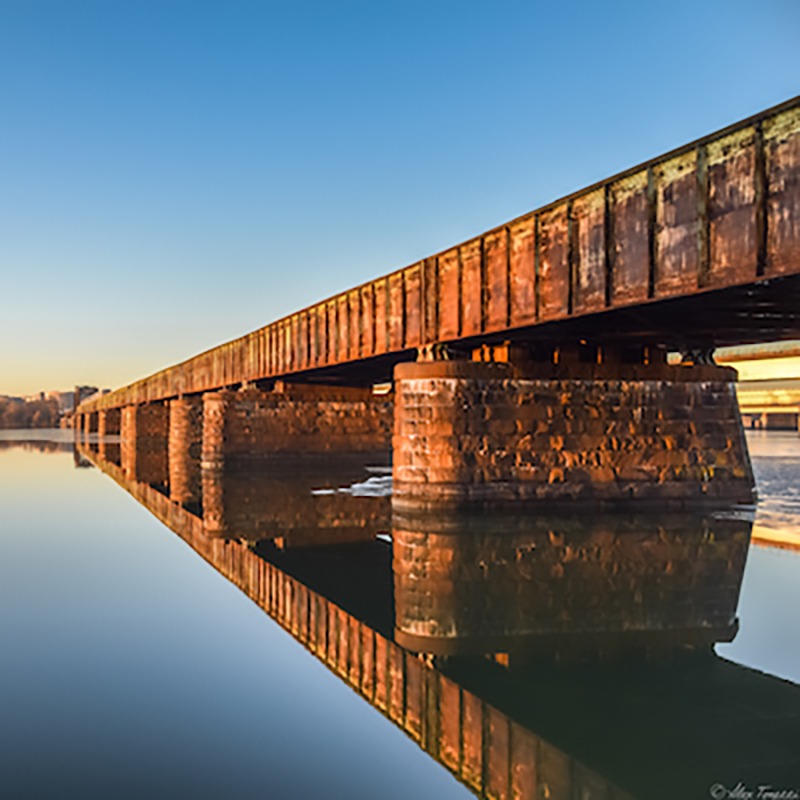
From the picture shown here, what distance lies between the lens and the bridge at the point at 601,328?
12711mm

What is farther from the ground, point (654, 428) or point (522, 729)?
point (654, 428)

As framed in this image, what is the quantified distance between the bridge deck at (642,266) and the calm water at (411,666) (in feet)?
14.3

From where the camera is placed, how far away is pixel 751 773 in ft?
19.0

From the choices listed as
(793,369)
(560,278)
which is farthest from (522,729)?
(793,369)

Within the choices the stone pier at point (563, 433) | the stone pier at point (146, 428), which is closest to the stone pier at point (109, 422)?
the stone pier at point (146, 428)

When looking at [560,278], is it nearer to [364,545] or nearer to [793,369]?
[364,545]

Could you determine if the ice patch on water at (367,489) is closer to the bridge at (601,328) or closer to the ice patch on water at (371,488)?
the ice patch on water at (371,488)

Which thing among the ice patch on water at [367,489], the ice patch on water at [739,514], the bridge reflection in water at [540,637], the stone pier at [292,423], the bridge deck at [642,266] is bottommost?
the ice patch on water at [367,489]

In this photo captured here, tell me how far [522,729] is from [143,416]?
69.7 m

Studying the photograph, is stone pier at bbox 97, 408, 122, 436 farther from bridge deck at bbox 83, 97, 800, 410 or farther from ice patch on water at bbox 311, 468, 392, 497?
bridge deck at bbox 83, 97, 800, 410

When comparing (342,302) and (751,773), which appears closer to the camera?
(751,773)


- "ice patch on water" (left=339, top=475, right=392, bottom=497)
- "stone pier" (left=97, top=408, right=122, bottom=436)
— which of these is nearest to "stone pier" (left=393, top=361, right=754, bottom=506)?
"ice patch on water" (left=339, top=475, right=392, bottom=497)

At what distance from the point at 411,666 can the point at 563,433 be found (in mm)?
12513

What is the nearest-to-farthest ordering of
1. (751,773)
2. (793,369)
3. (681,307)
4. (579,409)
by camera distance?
(751,773) < (681,307) < (579,409) < (793,369)
